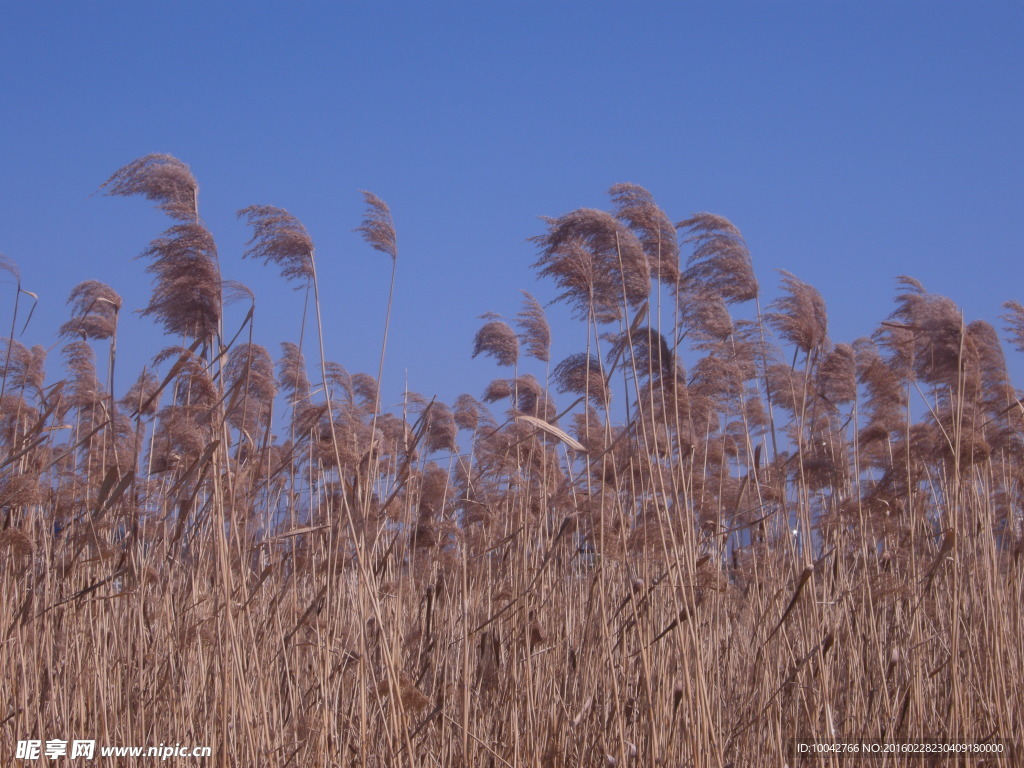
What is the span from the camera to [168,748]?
2711 millimetres

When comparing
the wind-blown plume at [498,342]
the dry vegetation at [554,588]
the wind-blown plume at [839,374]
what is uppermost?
the wind-blown plume at [498,342]

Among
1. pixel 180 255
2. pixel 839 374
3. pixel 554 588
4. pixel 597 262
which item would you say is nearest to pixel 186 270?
pixel 180 255

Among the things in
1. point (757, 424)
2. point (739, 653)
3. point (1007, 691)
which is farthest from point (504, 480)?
point (1007, 691)

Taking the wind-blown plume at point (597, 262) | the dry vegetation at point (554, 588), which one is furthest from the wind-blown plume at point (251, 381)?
the wind-blown plume at point (597, 262)

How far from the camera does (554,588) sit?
3850 mm

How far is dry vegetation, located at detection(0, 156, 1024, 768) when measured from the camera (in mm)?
2584

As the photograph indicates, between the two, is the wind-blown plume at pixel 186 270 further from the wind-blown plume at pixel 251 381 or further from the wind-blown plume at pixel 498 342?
the wind-blown plume at pixel 498 342

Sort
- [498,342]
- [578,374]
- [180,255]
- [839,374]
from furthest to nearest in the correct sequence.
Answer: [498,342], [839,374], [578,374], [180,255]

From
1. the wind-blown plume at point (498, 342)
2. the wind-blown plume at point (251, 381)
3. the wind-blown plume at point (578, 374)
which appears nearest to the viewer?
the wind-blown plume at point (251, 381)

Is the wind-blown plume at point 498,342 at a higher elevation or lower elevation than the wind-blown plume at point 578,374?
higher

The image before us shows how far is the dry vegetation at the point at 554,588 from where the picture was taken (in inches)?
102

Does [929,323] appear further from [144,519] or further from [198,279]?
[144,519]

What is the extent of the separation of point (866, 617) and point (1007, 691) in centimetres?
74

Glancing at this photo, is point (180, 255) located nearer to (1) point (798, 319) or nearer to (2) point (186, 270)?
(2) point (186, 270)
